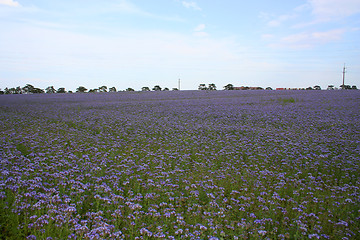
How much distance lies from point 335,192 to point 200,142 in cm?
456

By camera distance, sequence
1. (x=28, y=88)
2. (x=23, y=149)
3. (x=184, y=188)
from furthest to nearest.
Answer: (x=28, y=88) → (x=23, y=149) → (x=184, y=188)

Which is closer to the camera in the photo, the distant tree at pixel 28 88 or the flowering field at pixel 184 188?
the flowering field at pixel 184 188

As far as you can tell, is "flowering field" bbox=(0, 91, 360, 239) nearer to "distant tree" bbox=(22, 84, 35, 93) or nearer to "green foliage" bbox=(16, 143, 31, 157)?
"green foliage" bbox=(16, 143, 31, 157)

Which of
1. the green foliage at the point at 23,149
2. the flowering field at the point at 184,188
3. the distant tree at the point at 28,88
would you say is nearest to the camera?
the flowering field at the point at 184,188

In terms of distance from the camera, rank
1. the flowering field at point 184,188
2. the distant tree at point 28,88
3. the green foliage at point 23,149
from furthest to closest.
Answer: the distant tree at point 28,88 → the green foliage at point 23,149 → the flowering field at point 184,188

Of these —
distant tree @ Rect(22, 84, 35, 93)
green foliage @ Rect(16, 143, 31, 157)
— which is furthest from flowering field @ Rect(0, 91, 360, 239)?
distant tree @ Rect(22, 84, 35, 93)

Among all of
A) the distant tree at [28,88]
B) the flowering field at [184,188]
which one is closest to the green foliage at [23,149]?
the flowering field at [184,188]

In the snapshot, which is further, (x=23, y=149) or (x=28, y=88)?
(x=28, y=88)

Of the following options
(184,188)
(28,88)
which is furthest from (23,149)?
(28,88)

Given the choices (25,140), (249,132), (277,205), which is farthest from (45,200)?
(249,132)

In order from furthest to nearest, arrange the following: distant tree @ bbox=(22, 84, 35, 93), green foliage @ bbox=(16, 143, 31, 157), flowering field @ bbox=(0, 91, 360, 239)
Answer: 1. distant tree @ bbox=(22, 84, 35, 93)
2. green foliage @ bbox=(16, 143, 31, 157)
3. flowering field @ bbox=(0, 91, 360, 239)

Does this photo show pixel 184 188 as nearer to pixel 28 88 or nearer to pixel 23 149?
pixel 23 149

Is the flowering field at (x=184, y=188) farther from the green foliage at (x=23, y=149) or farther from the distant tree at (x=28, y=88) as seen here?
the distant tree at (x=28, y=88)

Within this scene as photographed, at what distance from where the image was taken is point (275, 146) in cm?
862
